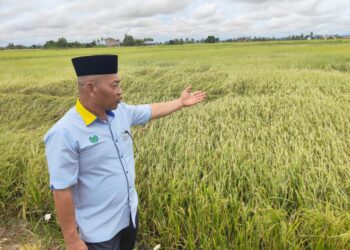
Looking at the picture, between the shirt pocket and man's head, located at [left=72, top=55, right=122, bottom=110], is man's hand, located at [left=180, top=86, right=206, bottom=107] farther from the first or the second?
man's head, located at [left=72, top=55, right=122, bottom=110]

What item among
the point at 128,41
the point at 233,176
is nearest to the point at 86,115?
the point at 233,176

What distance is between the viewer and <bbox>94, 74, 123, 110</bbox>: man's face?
4.71 feet

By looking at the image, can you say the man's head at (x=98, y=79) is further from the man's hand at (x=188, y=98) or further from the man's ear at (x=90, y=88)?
the man's hand at (x=188, y=98)

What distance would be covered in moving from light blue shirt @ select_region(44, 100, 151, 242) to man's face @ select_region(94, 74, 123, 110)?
8 cm

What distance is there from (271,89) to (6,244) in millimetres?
4367

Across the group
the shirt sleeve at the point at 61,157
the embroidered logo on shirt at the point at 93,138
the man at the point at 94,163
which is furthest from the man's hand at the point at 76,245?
the embroidered logo on shirt at the point at 93,138

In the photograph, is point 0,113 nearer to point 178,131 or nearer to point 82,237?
point 178,131

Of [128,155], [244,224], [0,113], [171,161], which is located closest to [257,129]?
[171,161]

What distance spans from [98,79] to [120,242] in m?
0.90

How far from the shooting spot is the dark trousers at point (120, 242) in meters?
1.59

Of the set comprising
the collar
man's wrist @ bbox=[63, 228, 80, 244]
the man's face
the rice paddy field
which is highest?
the man's face

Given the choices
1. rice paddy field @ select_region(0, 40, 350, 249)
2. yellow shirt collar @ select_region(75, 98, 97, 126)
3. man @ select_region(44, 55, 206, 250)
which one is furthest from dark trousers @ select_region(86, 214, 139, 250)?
yellow shirt collar @ select_region(75, 98, 97, 126)

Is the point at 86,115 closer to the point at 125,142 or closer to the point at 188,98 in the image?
the point at 125,142

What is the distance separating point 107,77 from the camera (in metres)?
1.45
